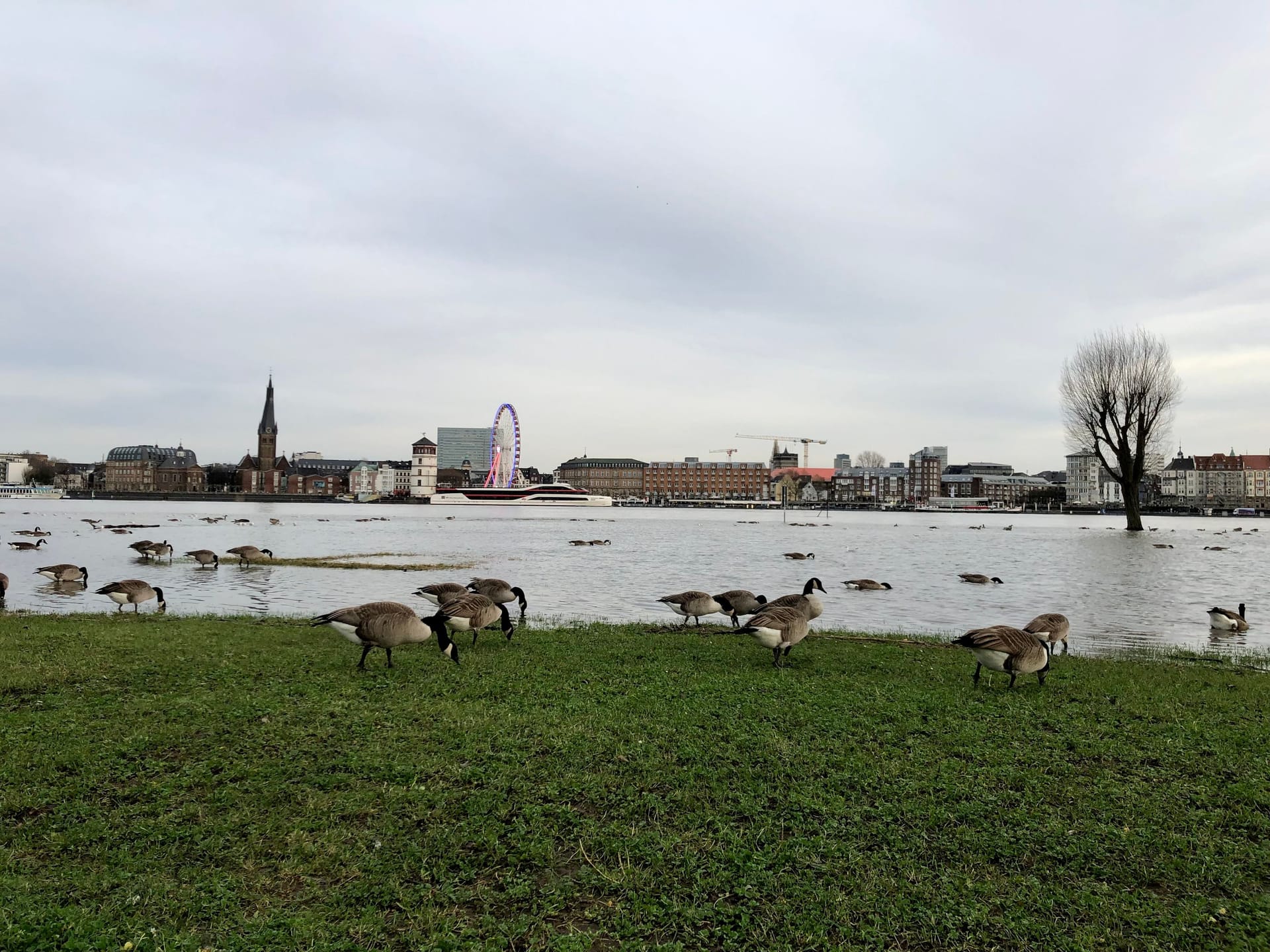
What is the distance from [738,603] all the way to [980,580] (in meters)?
17.2

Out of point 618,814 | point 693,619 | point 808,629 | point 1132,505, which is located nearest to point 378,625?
point 618,814

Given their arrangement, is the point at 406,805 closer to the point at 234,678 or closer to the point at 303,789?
the point at 303,789

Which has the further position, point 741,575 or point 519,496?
point 519,496

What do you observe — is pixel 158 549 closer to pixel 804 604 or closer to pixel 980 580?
pixel 804 604

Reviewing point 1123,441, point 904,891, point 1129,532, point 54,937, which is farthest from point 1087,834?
point 1129,532

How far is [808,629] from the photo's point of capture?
13.4 meters

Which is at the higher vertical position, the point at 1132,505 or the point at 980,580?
the point at 1132,505

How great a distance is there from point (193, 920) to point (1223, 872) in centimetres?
655

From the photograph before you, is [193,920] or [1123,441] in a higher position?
[1123,441]

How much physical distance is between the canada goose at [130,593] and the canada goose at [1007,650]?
1801cm

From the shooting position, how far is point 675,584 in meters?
27.9

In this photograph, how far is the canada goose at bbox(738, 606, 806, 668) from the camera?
11.8 metres

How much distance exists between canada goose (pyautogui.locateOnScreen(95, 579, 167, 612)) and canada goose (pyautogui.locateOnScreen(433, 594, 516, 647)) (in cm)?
1022

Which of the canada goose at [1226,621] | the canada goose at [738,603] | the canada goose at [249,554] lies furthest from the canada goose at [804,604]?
the canada goose at [249,554]
